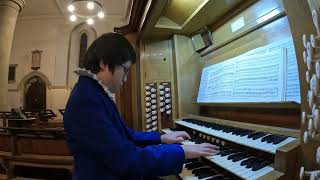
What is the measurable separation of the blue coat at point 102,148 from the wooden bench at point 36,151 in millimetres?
2746

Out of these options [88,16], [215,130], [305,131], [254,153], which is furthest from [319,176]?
[88,16]

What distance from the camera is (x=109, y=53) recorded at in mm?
1297

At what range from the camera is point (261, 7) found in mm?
1701

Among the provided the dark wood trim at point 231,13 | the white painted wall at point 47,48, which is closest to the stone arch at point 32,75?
the white painted wall at point 47,48

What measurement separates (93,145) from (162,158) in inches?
12.2

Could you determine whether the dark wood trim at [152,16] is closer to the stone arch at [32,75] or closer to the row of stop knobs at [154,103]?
the row of stop knobs at [154,103]

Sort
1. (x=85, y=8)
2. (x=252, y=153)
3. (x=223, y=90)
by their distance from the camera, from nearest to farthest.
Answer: (x=252, y=153) → (x=223, y=90) → (x=85, y=8)

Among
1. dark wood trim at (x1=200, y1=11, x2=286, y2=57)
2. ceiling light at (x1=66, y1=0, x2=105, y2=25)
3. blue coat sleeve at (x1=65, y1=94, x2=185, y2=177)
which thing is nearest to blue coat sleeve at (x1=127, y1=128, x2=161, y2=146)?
blue coat sleeve at (x1=65, y1=94, x2=185, y2=177)

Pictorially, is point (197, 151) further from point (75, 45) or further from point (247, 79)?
point (75, 45)

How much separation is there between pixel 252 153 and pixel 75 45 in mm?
13630

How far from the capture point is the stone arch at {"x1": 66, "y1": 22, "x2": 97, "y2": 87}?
13.2m

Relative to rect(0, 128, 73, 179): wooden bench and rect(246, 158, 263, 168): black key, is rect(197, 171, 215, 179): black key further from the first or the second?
rect(0, 128, 73, 179): wooden bench

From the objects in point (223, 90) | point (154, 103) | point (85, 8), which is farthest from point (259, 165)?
point (85, 8)

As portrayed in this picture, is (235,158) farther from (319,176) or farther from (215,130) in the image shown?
(319,176)
